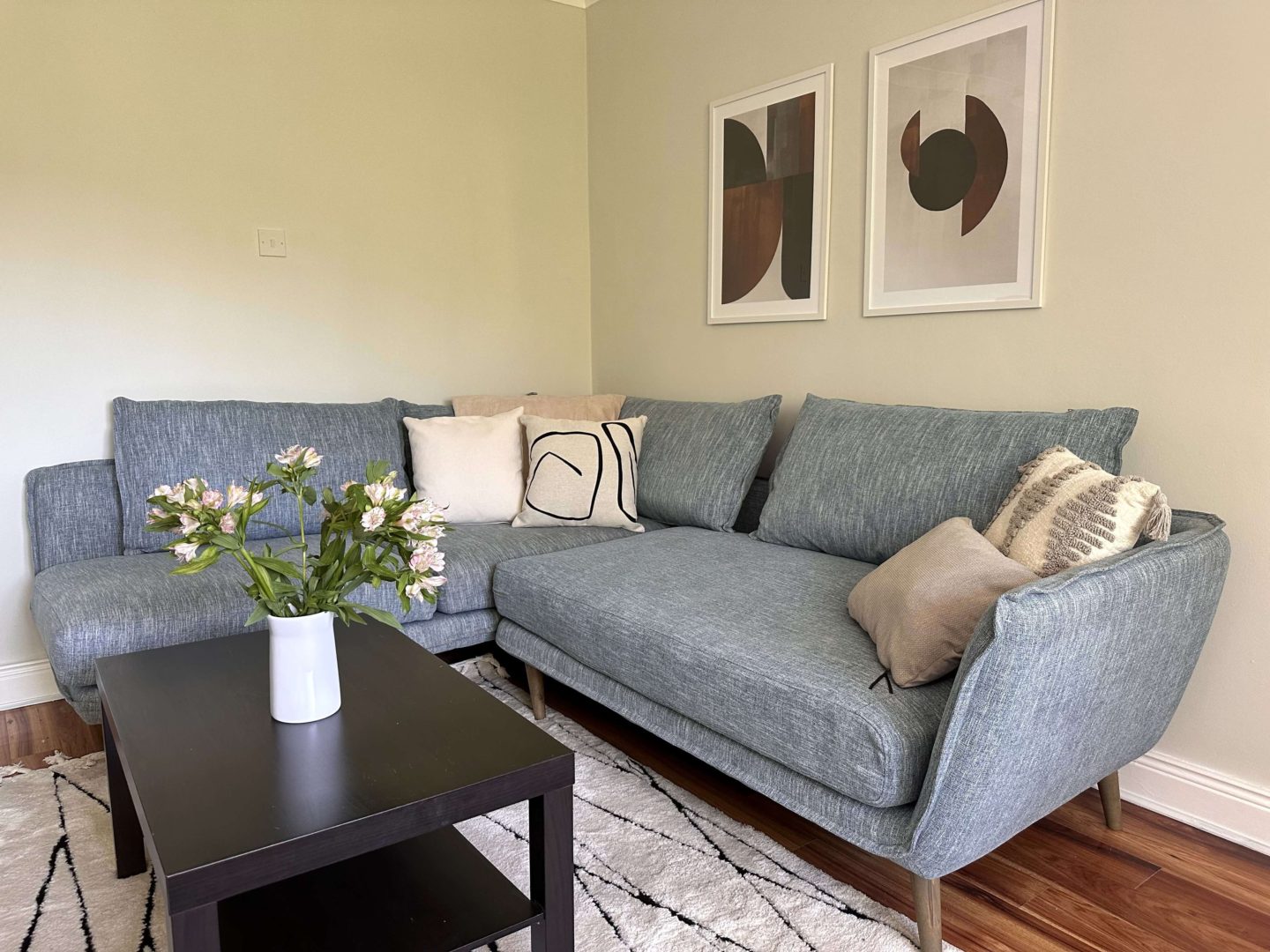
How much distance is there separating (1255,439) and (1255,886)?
2.89 feet

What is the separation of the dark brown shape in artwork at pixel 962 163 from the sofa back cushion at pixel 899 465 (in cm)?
55

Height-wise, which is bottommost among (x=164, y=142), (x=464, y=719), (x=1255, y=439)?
(x=464, y=719)

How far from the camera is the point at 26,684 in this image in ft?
8.90

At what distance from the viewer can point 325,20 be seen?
3.05 metres

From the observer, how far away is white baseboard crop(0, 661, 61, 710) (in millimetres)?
2678

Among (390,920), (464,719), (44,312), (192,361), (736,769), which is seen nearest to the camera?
(390,920)

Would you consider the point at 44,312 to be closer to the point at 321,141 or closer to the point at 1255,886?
the point at 321,141

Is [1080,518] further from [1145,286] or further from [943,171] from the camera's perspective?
[943,171]

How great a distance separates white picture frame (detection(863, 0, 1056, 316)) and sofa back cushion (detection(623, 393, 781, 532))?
490 mm

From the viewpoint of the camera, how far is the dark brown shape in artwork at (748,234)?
115 inches

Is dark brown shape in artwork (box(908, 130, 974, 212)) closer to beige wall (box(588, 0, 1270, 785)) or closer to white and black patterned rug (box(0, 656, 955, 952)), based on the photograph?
beige wall (box(588, 0, 1270, 785))

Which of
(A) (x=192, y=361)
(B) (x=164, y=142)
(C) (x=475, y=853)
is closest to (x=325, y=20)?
(B) (x=164, y=142)

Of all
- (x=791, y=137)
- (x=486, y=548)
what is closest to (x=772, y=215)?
(x=791, y=137)

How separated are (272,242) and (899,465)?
7.07 feet
